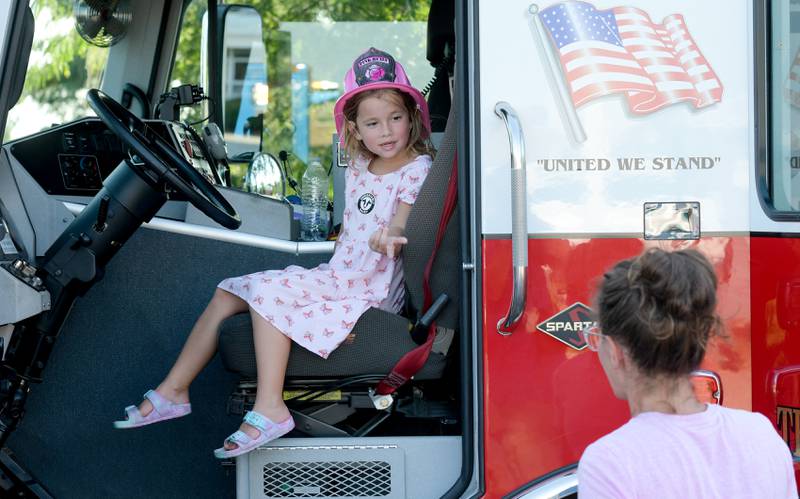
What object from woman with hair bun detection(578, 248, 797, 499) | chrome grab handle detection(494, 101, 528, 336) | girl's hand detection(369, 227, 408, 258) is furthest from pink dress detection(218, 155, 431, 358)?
woman with hair bun detection(578, 248, 797, 499)

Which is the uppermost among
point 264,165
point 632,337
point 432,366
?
point 264,165

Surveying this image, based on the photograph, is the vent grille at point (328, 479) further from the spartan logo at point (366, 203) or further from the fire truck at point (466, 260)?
the spartan logo at point (366, 203)

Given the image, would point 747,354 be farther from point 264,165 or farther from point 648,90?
point 264,165

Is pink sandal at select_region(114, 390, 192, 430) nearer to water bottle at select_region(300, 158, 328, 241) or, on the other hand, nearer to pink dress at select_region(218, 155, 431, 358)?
pink dress at select_region(218, 155, 431, 358)

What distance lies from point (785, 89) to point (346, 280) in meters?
1.22

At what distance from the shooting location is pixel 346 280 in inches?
109

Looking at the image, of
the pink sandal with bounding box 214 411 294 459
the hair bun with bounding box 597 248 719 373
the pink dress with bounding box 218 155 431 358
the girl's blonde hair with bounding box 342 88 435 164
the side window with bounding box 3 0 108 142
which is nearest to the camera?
the hair bun with bounding box 597 248 719 373

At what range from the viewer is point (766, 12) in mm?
2320

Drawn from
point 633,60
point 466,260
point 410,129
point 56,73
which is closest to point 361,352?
point 466,260

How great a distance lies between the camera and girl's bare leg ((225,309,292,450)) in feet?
8.49

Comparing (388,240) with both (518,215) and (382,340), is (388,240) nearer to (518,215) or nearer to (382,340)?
(382,340)

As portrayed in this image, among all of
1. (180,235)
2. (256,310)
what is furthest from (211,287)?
(256,310)

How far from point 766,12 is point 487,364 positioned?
3.38 ft

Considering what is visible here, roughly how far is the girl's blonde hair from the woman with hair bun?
1.52 meters
